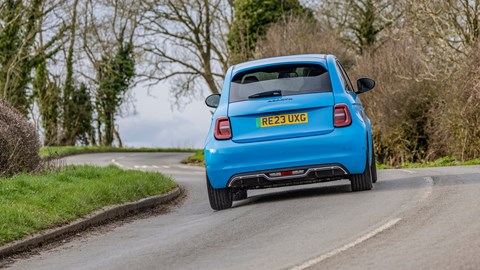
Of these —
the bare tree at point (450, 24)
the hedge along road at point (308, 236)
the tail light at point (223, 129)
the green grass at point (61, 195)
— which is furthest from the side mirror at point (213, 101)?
the bare tree at point (450, 24)

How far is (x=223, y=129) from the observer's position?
13234 mm

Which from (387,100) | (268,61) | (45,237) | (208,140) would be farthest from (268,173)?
(387,100)

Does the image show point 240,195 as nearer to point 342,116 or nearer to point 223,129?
point 223,129

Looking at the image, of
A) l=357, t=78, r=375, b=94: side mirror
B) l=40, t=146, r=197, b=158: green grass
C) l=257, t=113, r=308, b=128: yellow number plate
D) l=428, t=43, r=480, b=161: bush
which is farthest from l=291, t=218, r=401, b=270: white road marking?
l=40, t=146, r=197, b=158: green grass

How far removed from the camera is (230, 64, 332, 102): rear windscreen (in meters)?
13.5

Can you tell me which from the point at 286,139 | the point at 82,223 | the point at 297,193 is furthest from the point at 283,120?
the point at 82,223

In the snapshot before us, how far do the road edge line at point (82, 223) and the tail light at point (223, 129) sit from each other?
2.02 m

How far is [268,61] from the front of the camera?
14.1 metres

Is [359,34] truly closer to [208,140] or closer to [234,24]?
[234,24]

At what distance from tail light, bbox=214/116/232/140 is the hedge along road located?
1032 mm

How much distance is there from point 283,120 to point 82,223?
9.85 ft

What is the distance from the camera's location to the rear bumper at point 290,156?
511 inches

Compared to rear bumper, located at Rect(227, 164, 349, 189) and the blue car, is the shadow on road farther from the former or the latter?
rear bumper, located at Rect(227, 164, 349, 189)

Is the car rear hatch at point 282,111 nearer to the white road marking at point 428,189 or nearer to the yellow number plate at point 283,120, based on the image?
the yellow number plate at point 283,120
